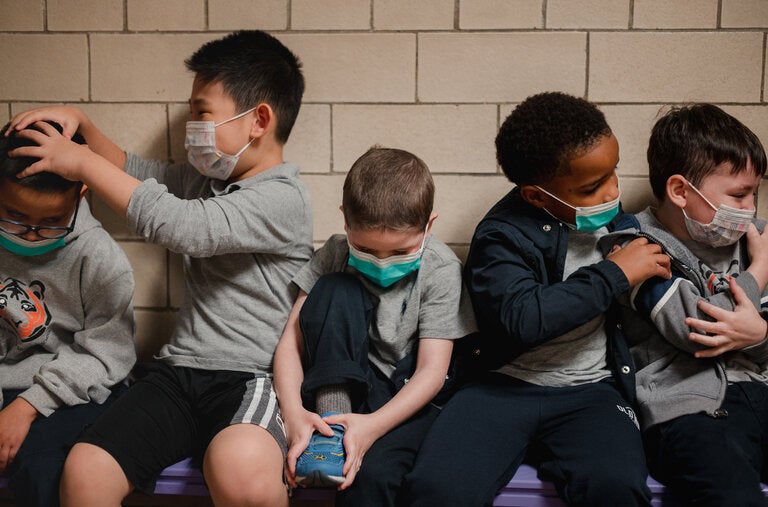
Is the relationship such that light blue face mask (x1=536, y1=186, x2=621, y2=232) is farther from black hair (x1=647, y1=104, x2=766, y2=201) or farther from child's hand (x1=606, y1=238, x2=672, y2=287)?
black hair (x1=647, y1=104, x2=766, y2=201)

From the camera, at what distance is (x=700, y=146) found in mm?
1614

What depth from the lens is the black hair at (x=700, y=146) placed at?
1594 mm

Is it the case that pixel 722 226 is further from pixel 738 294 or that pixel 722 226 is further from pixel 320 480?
pixel 320 480

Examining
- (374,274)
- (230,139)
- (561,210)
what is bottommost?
(374,274)

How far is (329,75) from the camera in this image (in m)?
1.97

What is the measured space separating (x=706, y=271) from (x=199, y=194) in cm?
141

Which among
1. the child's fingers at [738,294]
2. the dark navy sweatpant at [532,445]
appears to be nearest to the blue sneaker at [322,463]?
the dark navy sweatpant at [532,445]

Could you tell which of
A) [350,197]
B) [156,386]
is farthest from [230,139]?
[156,386]

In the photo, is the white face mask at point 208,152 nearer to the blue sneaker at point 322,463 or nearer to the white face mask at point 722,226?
the blue sneaker at point 322,463

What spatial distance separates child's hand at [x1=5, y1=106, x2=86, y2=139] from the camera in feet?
5.39

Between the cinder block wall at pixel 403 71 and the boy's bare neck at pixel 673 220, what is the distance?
0.24m

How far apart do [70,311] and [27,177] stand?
386 mm

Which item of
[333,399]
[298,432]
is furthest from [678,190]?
[298,432]

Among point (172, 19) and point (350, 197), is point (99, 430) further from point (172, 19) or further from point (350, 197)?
point (172, 19)
